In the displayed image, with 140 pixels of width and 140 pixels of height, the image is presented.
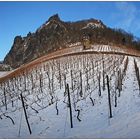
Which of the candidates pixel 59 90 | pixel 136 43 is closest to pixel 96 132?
pixel 59 90

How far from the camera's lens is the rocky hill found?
88.6 ft

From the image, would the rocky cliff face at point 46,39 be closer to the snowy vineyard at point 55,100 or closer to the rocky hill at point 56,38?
the rocky hill at point 56,38

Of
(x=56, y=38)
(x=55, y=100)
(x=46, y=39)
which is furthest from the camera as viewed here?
(x=46, y=39)

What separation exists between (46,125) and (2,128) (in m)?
1.30

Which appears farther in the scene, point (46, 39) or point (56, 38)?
point (46, 39)

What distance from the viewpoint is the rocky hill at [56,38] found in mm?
27016

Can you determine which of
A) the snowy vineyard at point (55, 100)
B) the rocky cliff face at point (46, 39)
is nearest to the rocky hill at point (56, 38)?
the rocky cliff face at point (46, 39)

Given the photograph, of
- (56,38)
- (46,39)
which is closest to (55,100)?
(56,38)

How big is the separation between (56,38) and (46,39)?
1038 mm

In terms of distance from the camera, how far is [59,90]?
35.9 ft

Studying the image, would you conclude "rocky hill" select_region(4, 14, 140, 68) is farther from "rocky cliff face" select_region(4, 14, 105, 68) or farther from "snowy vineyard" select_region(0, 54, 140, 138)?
"snowy vineyard" select_region(0, 54, 140, 138)

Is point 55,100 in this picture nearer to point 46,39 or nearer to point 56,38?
point 56,38

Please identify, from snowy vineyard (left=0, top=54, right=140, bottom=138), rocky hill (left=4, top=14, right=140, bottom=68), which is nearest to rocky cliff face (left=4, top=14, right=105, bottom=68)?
rocky hill (left=4, top=14, right=140, bottom=68)

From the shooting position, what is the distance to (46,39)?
28844mm
